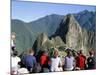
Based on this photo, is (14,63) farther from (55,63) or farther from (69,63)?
(69,63)

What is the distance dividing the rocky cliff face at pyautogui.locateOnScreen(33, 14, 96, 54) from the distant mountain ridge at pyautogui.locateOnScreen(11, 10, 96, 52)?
0.04 meters

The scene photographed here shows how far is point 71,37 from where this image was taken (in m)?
2.51

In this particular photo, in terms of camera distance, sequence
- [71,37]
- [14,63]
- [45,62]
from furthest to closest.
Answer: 1. [71,37]
2. [45,62]
3. [14,63]

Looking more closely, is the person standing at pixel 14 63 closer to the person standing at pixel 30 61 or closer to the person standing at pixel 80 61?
the person standing at pixel 30 61

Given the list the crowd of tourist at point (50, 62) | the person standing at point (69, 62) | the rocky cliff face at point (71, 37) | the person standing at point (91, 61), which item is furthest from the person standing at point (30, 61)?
the person standing at point (91, 61)

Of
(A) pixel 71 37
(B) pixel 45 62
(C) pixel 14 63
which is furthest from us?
(A) pixel 71 37

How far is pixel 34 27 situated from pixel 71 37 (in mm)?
420

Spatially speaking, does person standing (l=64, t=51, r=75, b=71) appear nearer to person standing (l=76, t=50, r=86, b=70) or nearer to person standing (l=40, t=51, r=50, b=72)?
person standing (l=76, t=50, r=86, b=70)

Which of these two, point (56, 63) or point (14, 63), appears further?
point (56, 63)

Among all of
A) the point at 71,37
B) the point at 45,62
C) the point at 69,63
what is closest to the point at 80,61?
the point at 69,63

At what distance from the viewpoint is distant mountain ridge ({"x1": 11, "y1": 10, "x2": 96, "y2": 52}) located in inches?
90.9

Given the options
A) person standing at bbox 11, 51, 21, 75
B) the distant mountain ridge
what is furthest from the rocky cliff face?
person standing at bbox 11, 51, 21, 75

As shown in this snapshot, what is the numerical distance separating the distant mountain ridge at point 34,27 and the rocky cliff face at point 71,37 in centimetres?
4

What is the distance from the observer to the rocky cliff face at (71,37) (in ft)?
7.98
